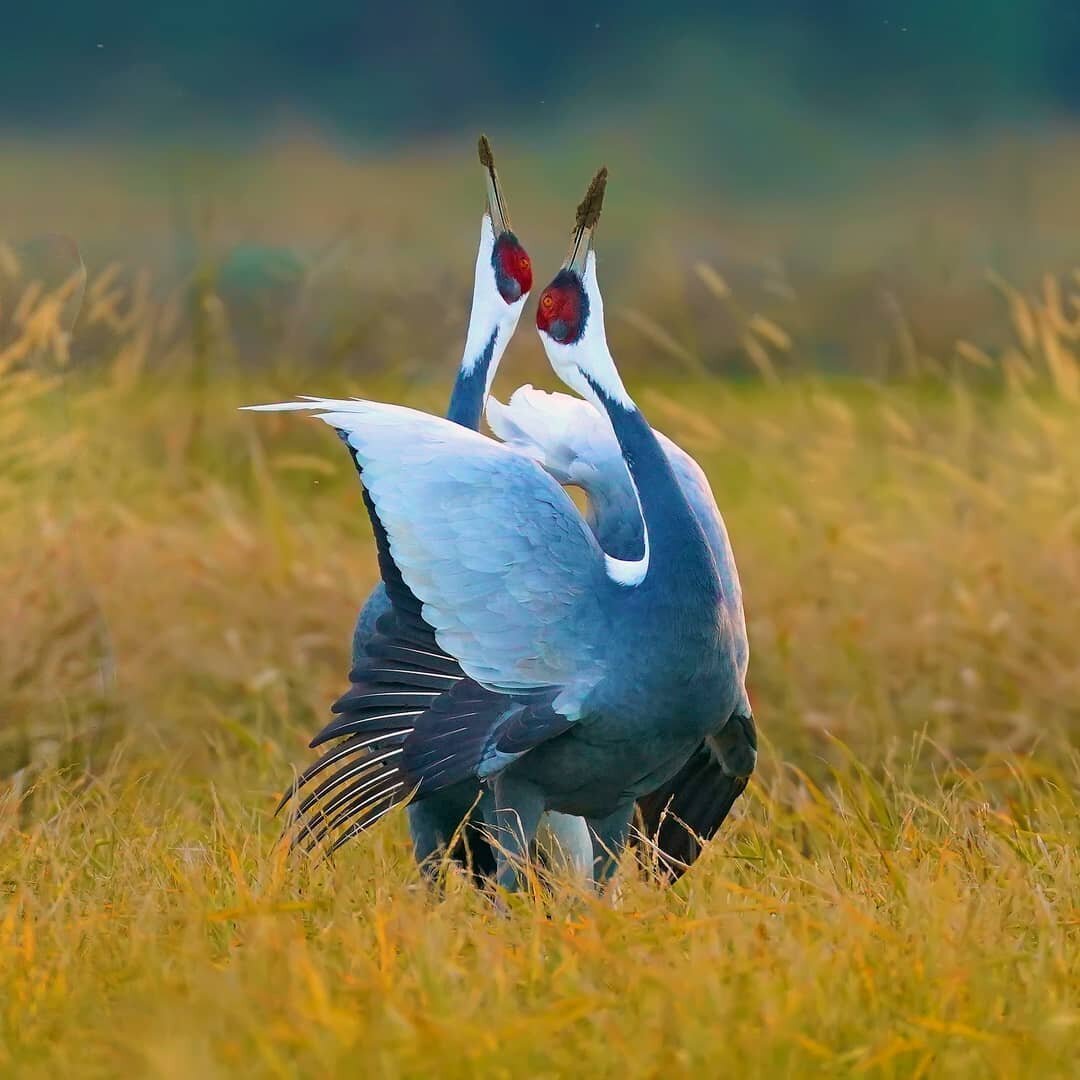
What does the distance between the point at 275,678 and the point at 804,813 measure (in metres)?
1.81

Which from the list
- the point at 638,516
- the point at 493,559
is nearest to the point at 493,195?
the point at 638,516

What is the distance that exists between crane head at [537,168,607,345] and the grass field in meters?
0.91

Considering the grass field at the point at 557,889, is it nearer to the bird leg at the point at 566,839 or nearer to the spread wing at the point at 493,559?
the bird leg at the point at 566,839

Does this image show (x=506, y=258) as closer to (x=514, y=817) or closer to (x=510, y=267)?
(x=510, y=267)

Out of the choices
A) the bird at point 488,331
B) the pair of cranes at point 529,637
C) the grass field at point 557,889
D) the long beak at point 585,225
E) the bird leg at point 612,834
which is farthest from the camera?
the bird at point 488,331

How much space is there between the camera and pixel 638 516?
3.37 meters

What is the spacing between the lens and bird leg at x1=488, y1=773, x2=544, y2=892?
10.1 feet

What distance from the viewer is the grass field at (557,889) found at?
7.82ft

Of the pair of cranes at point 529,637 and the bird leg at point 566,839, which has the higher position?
the pair of cranes at point 529,637

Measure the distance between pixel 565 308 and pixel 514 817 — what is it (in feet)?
2.74

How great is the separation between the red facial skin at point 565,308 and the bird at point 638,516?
221 millimetres

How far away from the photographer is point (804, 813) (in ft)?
12.1

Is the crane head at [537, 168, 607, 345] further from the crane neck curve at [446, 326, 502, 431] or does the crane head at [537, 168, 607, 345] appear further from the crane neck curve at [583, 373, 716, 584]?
the crane neck curve at [446, 326, 502, 431]

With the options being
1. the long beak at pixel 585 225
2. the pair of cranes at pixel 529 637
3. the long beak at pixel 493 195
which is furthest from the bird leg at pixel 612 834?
the long beak at pixel 493 195
